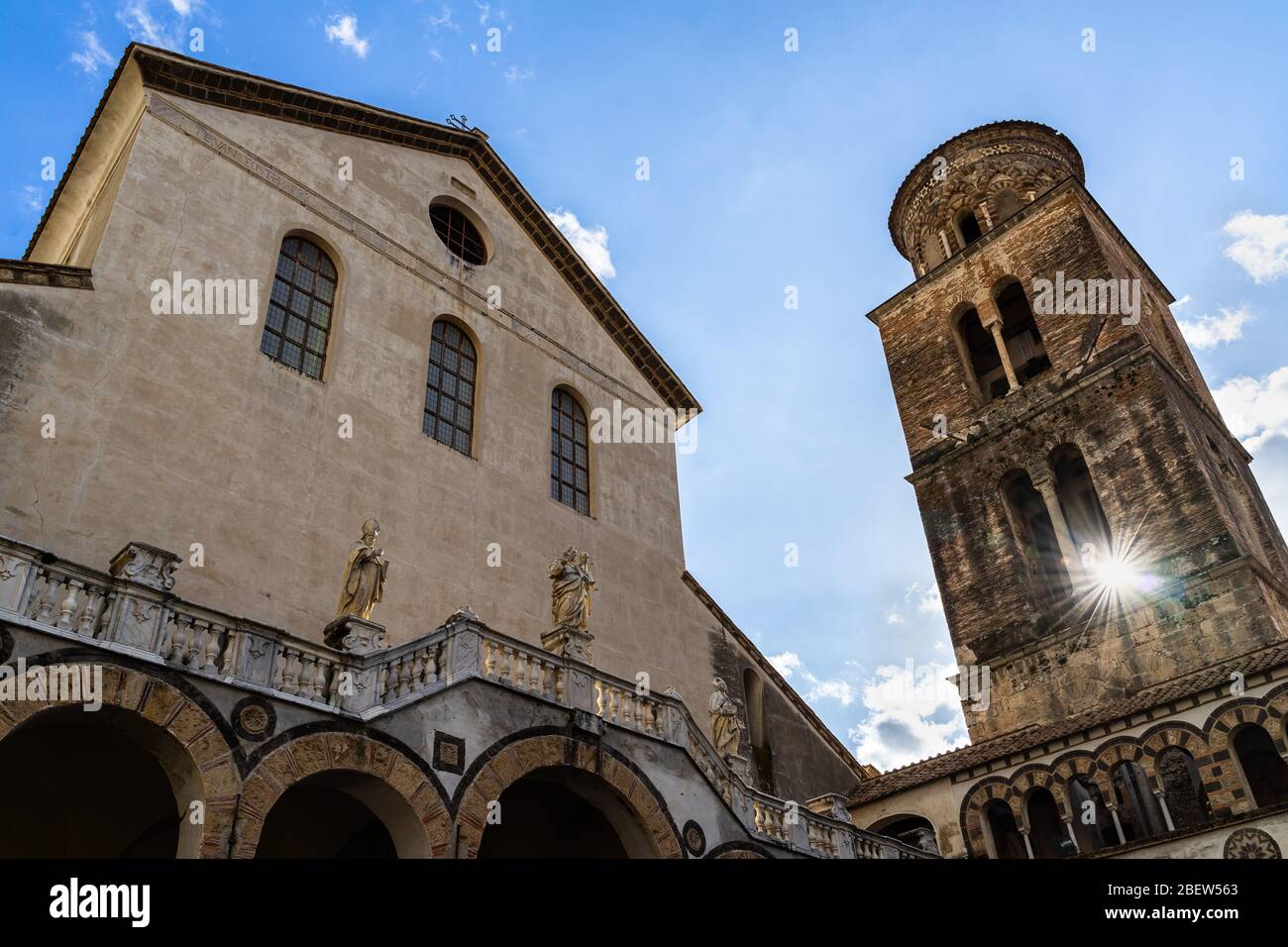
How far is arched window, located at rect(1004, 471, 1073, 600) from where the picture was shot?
26344mm

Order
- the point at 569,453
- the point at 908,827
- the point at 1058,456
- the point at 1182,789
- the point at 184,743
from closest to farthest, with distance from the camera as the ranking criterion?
1. the point at 184,743
2. the point at 1182,789
3. the point at 569,453
4. the point at 908,827
5. the point at 1058,456

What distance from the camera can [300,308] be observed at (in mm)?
17781

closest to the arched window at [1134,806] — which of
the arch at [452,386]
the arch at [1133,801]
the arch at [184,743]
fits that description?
the arch at [1133,801]

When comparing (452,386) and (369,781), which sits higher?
(452,386)

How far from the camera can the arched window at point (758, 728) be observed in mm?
20484

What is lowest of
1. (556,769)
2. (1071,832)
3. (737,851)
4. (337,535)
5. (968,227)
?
(737,851)

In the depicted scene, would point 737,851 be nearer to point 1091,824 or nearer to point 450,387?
point 1091,824

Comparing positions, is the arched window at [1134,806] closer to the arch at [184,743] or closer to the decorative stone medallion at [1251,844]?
the decorative stone medallion at [1251,844]

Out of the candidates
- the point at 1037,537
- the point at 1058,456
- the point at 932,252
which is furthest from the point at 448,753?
the point at 932,252

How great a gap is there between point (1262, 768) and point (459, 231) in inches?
758

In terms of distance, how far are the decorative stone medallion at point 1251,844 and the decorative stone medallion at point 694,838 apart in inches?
372
